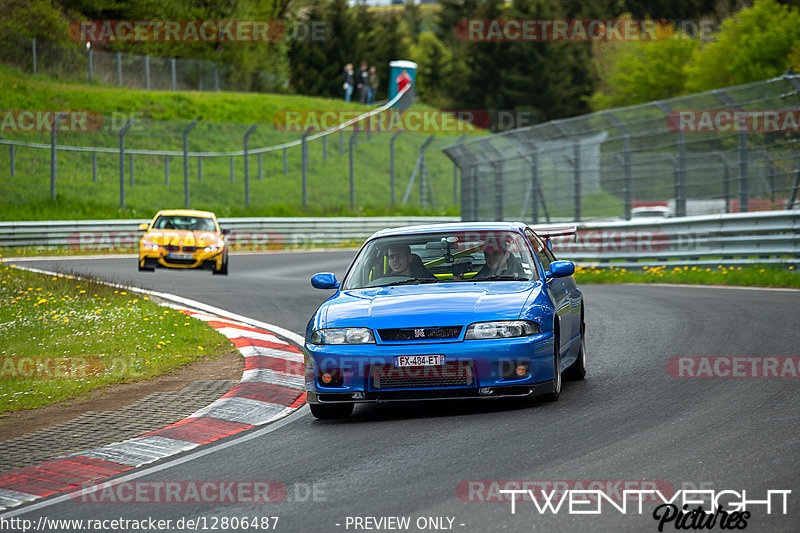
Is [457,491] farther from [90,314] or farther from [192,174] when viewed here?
[192,174]

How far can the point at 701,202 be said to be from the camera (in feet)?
72.5

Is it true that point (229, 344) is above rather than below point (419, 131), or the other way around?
below

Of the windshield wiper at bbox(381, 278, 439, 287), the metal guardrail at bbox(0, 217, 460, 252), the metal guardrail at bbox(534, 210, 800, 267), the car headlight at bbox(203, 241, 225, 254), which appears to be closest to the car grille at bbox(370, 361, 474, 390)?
the windshield wiper at bbox(381, 278, 439, 287)

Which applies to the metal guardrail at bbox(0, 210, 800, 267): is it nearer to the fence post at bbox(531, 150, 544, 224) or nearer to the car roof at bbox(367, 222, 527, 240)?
the fence post at bbox(531, 150, 544, 224)

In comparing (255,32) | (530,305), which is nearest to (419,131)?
(255,32)

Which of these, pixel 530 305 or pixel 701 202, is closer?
pixel 530 305

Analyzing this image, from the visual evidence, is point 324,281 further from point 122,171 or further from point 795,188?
point 122,171

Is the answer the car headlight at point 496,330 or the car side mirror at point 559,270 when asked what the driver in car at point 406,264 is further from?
the car headlight at point 496,330

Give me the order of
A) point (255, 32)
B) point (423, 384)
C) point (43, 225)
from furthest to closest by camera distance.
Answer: point (255, 32), point (43, 225), point (423, 384)

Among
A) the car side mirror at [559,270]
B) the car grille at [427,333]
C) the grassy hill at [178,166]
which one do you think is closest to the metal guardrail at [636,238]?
the grassy hill at [178,166]

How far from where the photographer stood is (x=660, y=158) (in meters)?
22.3

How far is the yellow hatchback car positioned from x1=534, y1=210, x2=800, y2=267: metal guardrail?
7.22 meters

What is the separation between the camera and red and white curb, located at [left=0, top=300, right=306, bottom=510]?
6.46 metres

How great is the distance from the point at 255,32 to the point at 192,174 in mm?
26918
